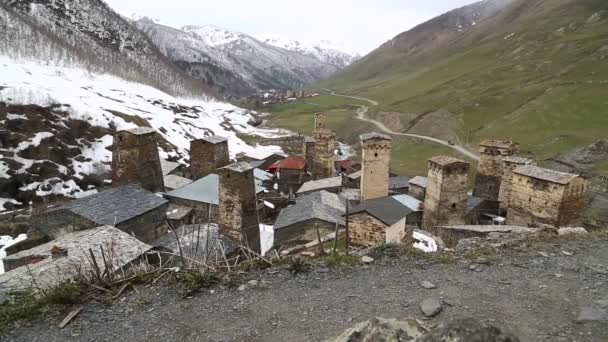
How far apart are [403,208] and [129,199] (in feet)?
46.2

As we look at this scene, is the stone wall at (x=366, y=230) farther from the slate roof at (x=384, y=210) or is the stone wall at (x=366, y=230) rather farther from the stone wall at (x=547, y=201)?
the stone wall at (x=547, y=201)

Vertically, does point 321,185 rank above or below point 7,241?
above

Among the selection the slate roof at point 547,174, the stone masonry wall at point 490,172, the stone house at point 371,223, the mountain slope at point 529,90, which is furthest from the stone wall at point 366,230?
the mountain slope at point 529,90

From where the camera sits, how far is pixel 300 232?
2195cm

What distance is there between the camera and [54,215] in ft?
60.2

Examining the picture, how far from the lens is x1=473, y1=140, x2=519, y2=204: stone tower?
30375 mm

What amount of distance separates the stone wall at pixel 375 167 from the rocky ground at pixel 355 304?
18765 mm

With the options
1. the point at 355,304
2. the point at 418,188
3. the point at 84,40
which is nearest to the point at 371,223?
the point at 355,304

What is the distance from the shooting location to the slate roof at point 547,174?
2234 centimetres

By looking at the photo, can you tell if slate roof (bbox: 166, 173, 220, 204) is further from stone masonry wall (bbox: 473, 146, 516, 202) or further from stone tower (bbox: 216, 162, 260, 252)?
stone masonry wall (bbox: 473, 146, 516, 202)

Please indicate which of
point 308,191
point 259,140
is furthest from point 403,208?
point 259,140

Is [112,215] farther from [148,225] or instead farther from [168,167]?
[168,167]

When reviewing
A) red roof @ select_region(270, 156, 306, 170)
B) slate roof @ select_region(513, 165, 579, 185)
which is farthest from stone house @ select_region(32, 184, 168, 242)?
slate roof @ select_region(513, 165, 579, 185)

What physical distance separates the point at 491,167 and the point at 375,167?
1078 centimetres
